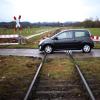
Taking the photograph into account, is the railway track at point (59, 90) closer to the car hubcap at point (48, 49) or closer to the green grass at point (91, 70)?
the green grass at point (91, 70)

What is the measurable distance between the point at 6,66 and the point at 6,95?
23.0ft

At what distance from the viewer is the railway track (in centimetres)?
905

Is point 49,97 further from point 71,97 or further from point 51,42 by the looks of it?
point 51,42

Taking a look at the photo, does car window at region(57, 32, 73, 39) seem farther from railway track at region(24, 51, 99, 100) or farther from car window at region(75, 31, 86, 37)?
railway track at region(24, 51, 99, 100)

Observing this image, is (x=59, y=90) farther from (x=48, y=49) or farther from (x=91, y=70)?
(x=48, y=49)

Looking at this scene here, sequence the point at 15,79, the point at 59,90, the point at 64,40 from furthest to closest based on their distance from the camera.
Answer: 1. the point at 64,40
2. the point at 15,79
3. the point at 59,90

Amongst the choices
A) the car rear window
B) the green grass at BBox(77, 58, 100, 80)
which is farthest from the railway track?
the car rear window

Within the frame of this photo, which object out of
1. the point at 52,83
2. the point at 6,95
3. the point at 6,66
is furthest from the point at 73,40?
the point at 6,95

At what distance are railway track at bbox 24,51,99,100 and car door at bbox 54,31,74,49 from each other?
35.6ft

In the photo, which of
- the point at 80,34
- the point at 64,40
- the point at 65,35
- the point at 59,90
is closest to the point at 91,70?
the point at 59,90

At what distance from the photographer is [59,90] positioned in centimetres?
1009

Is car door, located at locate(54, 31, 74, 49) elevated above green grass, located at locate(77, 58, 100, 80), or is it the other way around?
car door, located at locate(54, 31, 74, 49)

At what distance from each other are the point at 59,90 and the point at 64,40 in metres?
13.0

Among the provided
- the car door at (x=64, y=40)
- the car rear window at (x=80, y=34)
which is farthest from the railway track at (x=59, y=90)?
the car rear window at (x=80, y=34)
